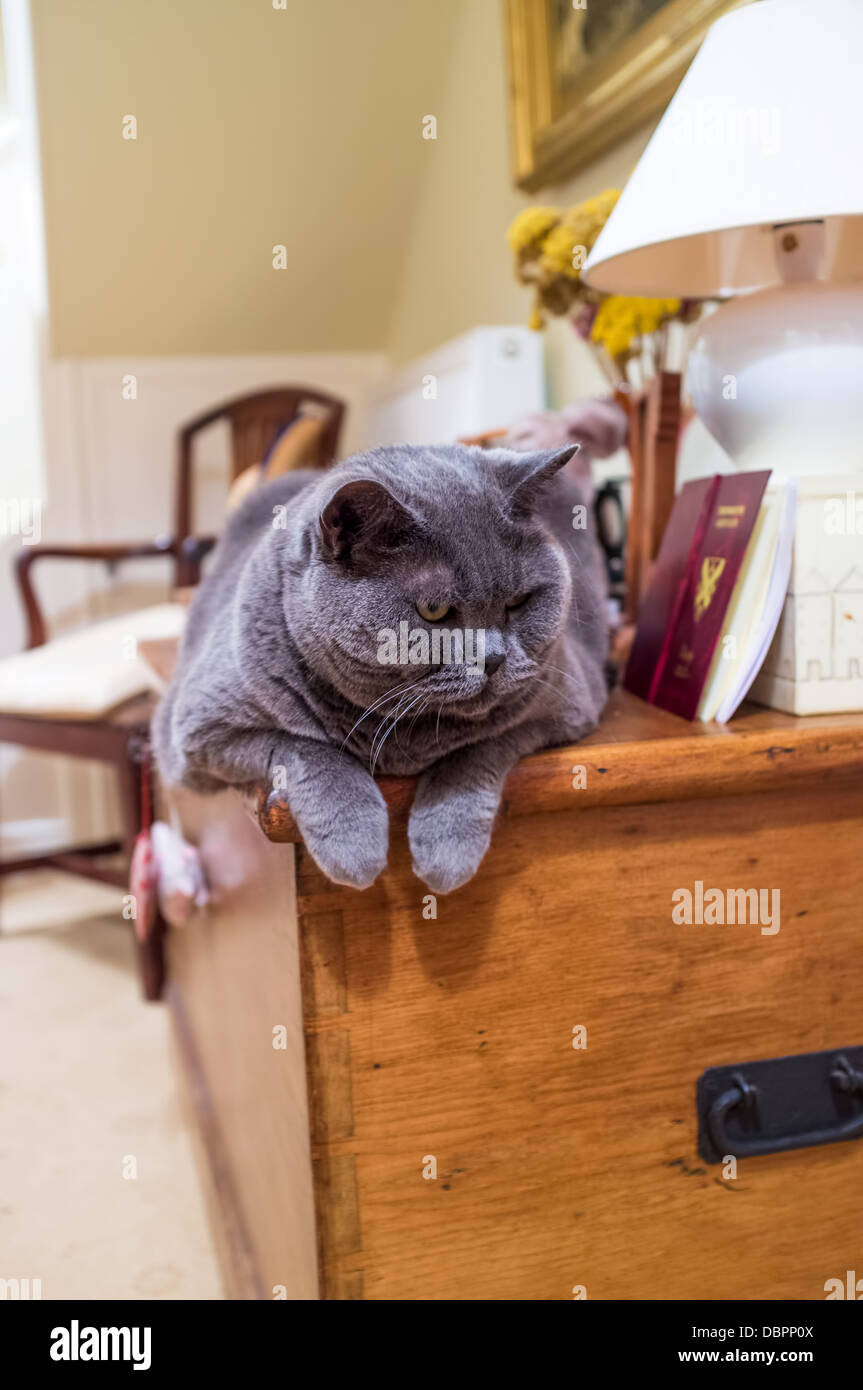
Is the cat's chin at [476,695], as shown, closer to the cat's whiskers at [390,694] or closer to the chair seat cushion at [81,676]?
the cat's whiskers at [390,694]

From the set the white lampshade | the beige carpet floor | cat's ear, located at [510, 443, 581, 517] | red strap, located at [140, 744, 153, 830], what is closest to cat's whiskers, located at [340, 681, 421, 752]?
cat's ear, located at [510, 443, 581, 517]

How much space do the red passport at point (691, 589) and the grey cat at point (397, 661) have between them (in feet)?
0.40

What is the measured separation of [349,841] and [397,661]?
0.11m

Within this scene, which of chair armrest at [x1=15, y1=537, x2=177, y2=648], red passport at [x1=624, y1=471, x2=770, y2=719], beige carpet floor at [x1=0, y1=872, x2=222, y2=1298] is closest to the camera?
red passport at [x1=624, y1=471, x2=770, y2=719]

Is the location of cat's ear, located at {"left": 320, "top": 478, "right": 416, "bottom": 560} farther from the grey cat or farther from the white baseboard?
the white baseboard

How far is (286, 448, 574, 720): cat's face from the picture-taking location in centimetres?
62

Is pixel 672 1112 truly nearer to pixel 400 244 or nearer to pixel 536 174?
pixel 536 174

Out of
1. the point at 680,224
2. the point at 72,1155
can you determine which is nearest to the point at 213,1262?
the point at 72,1155

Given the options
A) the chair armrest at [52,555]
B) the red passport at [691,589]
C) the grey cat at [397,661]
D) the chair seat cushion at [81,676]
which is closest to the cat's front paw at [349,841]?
the grey cat at [397,661]

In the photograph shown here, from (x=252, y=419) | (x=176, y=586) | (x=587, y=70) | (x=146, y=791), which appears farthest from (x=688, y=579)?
(x=252, y=419)

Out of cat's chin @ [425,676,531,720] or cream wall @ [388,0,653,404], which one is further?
cream wall @ [388,0,653,404]

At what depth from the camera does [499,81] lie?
6.50ft

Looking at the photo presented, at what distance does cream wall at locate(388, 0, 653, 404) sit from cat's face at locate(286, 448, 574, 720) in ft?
3.92

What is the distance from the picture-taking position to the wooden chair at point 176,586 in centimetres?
185
